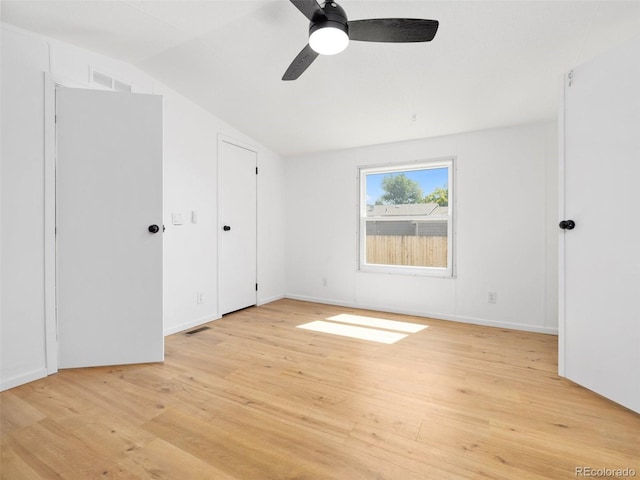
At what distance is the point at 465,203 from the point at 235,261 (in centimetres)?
289

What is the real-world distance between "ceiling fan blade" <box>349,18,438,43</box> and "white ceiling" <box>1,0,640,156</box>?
0.49m

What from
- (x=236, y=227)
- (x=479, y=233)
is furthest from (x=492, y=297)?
(x=236, y=227)

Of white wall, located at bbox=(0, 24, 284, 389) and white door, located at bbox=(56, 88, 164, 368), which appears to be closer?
white wall, located at bbox=(0, 24, 284, 389)

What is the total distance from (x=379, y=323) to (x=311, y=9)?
116 inches

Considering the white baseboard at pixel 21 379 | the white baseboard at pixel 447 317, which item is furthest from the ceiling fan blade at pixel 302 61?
the white baseboard at pixel 447 317

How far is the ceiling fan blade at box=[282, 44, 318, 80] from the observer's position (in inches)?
75.1

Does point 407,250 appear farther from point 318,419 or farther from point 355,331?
point 318,419

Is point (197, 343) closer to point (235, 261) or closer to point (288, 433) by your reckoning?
point (235, 261)

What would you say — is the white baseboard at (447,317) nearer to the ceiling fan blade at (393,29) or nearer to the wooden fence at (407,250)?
the wooden fence at (407,250)

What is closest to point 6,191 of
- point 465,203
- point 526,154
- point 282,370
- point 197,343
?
point 197,343

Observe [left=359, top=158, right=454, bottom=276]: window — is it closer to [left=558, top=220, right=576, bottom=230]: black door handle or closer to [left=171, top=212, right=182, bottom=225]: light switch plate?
[left=558, top=220, right=576, bottom=230]: black door handle

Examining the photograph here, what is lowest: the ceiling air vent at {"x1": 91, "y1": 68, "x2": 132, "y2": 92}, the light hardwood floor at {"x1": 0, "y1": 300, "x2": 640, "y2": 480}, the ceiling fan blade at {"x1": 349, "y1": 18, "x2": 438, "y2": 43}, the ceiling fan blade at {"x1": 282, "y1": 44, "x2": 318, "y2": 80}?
the light hardwood floor at {"x1": 0, "y1": 300, "x2": 640, "y2": 480}

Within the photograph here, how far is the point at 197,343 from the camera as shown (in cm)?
284

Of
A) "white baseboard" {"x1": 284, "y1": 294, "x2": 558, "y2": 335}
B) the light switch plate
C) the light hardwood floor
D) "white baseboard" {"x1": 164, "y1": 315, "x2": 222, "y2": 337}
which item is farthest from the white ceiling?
"white baseboard" {"x1": 164, "y1": 315, "x2": 222, "y2": 337}
